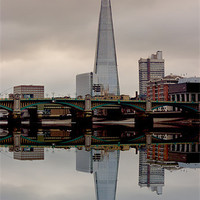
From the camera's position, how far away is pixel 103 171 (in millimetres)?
33750

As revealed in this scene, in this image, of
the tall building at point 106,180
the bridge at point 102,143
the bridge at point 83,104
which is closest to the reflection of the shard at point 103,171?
the tall building at point 106,180

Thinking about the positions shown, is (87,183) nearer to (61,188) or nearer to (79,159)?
(61,188)

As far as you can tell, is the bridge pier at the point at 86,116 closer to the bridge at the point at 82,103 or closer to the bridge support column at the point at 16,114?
the bridge at the point at 82,103

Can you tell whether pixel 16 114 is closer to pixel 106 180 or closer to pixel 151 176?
pixel 106 180

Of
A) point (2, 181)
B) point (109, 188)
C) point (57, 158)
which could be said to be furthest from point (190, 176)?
point (57, 158)

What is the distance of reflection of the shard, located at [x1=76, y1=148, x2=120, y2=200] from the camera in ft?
85.5

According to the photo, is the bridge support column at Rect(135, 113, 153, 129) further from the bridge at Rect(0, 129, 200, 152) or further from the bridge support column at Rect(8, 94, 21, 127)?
the bridge at Rect(0, 129, 200, 152)

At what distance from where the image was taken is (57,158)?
43.7m

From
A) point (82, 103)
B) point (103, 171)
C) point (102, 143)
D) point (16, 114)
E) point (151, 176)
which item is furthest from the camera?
point (82, 103)

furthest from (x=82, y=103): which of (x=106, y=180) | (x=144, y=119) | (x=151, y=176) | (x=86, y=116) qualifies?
(x=151, y=176)

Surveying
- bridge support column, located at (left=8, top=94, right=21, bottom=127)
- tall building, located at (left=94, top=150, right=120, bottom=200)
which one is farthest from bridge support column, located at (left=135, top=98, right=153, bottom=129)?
tall building, located at (left=94, top=150, right=120, bottom=200)

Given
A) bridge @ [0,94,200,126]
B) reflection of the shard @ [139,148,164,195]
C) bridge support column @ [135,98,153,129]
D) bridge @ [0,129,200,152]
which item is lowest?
bridge @ [0,129,200,152]

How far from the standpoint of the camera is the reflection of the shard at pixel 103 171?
85.5 feet

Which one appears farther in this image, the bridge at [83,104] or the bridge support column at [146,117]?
the bridge support column at [146,117]
